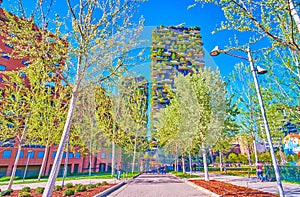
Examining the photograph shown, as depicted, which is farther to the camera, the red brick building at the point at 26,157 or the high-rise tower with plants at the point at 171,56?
the high-rise tower with plants at the point at 171,56

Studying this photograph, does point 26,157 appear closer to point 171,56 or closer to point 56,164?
point 56,164

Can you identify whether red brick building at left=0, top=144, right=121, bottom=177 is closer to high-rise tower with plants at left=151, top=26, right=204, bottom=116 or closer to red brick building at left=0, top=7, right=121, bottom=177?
red brick building at left=0, top=7, right=121, bottom=177

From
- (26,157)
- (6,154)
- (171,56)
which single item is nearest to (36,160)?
(26,157)

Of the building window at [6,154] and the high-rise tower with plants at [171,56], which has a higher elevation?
the high-rise tower with plants at [171,56]

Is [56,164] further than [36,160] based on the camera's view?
No

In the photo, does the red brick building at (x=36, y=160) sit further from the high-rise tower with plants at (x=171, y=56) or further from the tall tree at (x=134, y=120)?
the high-rise tower with plants at (x=171, y=56)

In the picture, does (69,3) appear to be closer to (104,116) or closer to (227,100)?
(227,100)

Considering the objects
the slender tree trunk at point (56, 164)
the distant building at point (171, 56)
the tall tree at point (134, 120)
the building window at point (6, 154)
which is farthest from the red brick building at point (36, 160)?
the distant building at point (171, 56)

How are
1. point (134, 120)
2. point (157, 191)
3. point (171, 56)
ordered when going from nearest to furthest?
1. point (157, 191)
2. point (134, 120)
3. point (171, 56)

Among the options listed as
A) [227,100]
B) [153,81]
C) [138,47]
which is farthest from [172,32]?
[138,47]

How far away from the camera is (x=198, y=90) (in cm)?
1766

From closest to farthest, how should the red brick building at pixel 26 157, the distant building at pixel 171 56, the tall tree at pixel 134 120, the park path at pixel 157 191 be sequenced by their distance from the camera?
the park path at pixel 157 191, the tall tree at pixel 134 120, the red brick building at pixel 26 157, the distant building at pixel 171 56

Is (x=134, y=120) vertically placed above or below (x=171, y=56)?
below

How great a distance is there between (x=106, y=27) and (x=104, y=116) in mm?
21228
